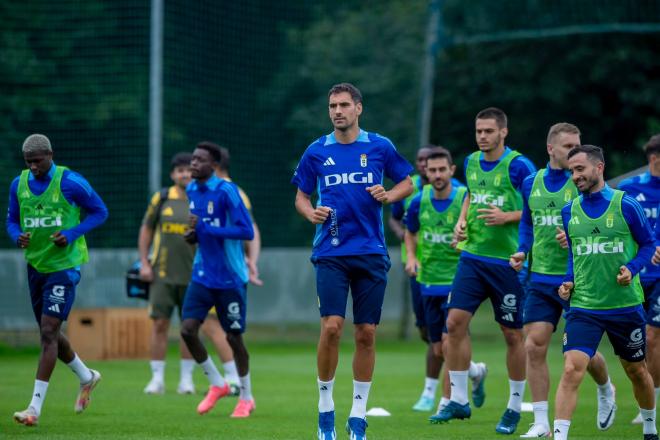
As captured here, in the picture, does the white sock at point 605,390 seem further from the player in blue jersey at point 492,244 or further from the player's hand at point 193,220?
the player's hand at point 193,220

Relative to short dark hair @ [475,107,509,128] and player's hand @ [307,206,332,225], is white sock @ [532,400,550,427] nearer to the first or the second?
short dark hair @ [475,107,509,128]

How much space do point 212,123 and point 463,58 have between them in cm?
805

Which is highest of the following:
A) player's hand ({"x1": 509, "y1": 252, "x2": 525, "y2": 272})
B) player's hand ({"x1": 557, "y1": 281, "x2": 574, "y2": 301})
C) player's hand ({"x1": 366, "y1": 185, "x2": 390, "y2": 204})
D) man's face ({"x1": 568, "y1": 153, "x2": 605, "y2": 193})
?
man's face ({"x1": 568, "y1": 153, "x2": 605, "y2": 193})

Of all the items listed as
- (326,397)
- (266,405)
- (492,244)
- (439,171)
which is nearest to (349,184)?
(326,397)

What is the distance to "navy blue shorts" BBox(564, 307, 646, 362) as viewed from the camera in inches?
360

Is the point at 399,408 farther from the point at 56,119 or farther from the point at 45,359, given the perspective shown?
the point at 56,119

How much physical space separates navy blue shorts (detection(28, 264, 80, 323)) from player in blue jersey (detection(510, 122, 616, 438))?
403cm

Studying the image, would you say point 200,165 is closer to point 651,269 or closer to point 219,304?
point 219,304

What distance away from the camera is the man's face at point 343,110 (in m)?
9.51

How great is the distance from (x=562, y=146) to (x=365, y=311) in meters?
2.43

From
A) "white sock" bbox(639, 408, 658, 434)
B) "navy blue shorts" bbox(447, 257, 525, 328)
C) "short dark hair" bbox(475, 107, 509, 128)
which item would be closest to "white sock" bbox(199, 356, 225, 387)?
"navy blue shorts" bbox(447, 257, 525, 328)

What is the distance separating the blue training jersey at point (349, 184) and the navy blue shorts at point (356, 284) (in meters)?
0.07

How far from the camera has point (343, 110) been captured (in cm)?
952

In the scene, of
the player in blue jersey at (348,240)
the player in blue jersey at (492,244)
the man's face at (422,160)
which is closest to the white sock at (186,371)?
the man's face at (422,160)
